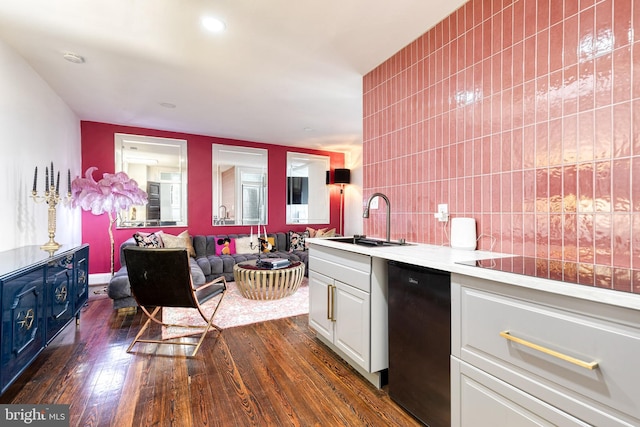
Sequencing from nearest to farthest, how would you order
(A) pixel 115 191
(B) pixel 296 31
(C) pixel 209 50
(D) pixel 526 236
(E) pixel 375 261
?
(D) pixel 526 236, (E) pixel 375 261, (B) pixel 296 31, (C) pixel 209 50, (A) pixel 115 191

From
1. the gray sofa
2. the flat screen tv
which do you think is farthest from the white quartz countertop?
the flat screen tv

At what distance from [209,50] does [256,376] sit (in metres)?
2.64

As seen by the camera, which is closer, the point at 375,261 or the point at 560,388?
the point at 560,388

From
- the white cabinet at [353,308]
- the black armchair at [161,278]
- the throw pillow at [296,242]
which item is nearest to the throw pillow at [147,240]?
the black armchair at [161,278]

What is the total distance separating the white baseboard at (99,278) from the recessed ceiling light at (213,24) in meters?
4.27

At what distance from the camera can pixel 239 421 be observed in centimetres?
162

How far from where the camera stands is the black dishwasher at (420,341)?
4.65ft

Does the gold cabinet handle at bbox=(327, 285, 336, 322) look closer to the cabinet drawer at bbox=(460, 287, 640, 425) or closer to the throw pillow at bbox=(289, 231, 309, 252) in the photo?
the cabinet drawer at bbox=(460, 287, 640, 425)

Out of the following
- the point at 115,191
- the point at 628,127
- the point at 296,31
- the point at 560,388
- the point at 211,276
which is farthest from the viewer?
the point at 211,276

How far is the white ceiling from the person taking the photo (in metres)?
2.04

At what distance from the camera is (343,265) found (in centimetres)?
217

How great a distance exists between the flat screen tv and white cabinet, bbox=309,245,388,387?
394 cm

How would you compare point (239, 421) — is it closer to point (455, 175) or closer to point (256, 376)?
point (256, 376)

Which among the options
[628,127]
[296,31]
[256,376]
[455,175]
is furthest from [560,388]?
[296,31]
